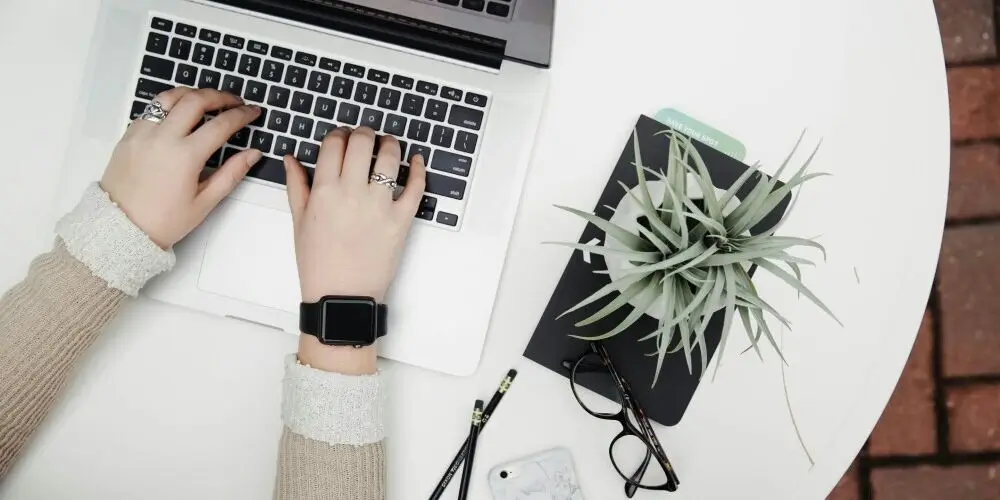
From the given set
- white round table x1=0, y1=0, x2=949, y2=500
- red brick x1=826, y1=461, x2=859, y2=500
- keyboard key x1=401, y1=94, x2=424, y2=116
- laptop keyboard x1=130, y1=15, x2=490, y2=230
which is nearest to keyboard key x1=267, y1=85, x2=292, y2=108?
laptop keyboard x1=130, y1=15, x2=490, y2=230

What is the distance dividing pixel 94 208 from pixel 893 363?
2.48 feet

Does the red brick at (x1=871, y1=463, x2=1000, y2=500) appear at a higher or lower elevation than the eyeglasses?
lower

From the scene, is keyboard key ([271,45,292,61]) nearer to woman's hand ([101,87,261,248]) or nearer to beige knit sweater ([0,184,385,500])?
woman's hand ([101,87,261,248])

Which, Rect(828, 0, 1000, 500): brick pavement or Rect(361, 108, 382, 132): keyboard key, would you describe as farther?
Rect(828, 0, 1000, 500): brick pavement

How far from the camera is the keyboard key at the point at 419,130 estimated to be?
68 cm

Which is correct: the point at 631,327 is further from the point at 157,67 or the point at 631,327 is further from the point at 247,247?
the point at 157,67

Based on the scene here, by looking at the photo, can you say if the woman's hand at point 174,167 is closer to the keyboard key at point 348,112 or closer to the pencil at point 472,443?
the keyboard key at point 348,112

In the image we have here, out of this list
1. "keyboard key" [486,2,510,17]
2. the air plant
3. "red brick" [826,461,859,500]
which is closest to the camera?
the air plant

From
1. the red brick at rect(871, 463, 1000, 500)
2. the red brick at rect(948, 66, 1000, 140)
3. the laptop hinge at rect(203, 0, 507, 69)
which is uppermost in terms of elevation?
the red brick at rect(948, 66, 1000, 140)

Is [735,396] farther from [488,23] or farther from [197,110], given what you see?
[197,110]

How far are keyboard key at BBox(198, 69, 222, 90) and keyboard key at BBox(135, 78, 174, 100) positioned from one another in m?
0.03

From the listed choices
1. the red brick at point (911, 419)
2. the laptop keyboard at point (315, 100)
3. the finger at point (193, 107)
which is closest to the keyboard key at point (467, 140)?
the laptop keyboard at point (315, 100)

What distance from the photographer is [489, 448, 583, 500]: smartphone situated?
705 millimetres

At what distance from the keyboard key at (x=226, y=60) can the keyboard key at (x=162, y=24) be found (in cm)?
5
